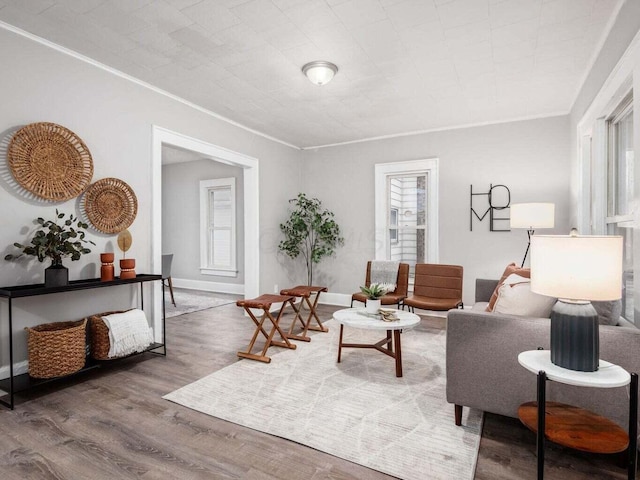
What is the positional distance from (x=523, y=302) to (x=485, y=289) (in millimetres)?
Answer: 1809

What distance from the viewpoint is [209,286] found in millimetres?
7250

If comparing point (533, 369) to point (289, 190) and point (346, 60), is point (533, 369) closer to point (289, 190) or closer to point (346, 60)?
point (346, 60)

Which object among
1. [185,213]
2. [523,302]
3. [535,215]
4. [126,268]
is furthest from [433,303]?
[185,213]

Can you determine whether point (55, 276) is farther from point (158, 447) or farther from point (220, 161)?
point (220, 161)

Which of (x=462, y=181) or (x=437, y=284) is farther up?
(x=462, y=181)

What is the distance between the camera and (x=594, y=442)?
1.47m

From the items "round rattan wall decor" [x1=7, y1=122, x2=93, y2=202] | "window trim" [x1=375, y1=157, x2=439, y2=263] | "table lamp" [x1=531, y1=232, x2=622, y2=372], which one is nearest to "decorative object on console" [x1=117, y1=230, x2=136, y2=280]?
"round rattan wall decor" [x1=7, y1=122, x2=93, y2=202]

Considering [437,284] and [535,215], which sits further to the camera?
[437,284]

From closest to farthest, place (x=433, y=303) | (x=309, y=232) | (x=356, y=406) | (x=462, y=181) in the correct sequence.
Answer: (x=356, y=406) → (x=433, y=303) → (x=462, y=181) → (x=309, y=232)

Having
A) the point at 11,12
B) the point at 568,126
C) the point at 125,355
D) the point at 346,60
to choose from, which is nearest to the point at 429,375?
the point at 125,355

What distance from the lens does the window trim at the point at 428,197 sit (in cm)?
520

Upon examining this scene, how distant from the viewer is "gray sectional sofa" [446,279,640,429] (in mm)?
1722

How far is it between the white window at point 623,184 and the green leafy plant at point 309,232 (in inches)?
140

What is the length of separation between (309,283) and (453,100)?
3498 mm
